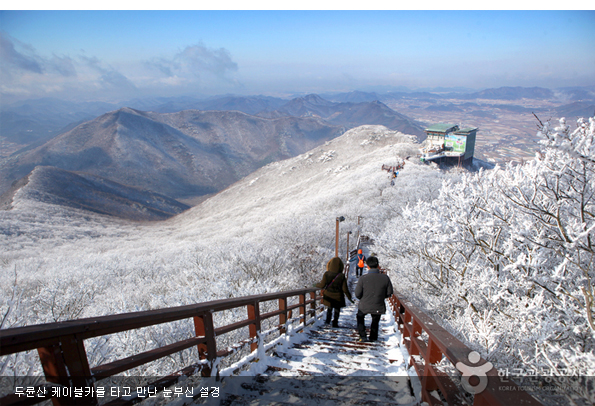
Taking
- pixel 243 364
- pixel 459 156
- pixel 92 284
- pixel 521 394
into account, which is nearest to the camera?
pixel 521 394

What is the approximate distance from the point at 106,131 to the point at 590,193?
723 feet

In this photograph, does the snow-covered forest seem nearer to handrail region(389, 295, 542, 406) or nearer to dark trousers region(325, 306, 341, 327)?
handrail region(389, 295, 542, 406)

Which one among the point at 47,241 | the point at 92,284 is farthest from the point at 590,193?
the point at 47,241

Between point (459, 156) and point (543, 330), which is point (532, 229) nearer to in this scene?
point (543, 330)

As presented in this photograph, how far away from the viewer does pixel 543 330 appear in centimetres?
483

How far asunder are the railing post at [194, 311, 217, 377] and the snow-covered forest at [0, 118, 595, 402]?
1.71 metres

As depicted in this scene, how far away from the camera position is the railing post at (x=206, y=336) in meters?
3.23

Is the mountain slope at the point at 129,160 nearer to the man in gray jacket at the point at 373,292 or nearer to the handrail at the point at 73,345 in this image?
the man in gray jacket at the point at 373,292

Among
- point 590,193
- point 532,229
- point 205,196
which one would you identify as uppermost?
point 590,193

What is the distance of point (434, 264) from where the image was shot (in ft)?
38.8

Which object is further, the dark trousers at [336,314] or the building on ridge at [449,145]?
the building on ridge at [449,145]

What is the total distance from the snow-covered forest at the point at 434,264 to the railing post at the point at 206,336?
171 centimetres

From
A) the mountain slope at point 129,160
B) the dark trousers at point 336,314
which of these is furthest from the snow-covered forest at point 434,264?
the mountain slope at point 129,160

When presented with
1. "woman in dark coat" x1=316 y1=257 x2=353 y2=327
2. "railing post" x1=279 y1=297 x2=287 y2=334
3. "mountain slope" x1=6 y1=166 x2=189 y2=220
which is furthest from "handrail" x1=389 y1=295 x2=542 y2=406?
"mountain slope" x1=6 y1=166 x2=189 y2=220
